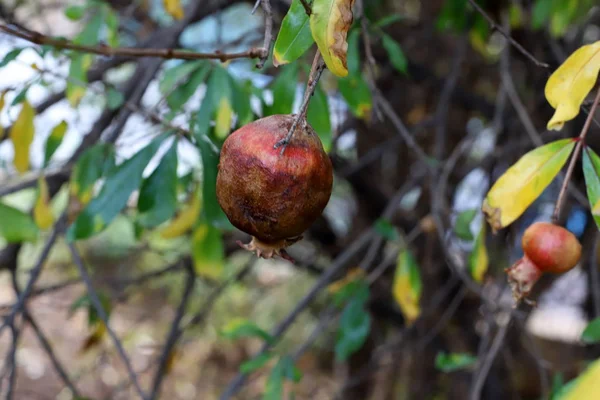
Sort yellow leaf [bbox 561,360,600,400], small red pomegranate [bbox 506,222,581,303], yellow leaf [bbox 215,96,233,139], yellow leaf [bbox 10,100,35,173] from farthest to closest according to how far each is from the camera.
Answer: yellow leaf [bbox 10,100,35,173] < yellow leaf [bbox 215,96,233,139] < small red pomegranate [bbox 506,222,581,303] < yellow leaf [bbox 561,360,600,400]

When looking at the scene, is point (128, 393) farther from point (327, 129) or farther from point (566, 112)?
point (566, 112)

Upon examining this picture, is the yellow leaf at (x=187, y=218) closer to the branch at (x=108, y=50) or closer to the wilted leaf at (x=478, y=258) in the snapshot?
the wilted leaf at (x=478, y=258)

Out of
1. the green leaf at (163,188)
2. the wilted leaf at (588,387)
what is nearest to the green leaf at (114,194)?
the green leaf at (163,188)

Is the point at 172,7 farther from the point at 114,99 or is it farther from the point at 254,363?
the point at 254,363

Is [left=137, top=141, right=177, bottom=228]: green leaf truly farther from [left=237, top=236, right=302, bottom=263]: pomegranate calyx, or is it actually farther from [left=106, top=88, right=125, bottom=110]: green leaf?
[left=237, top=236, right=302, bottom=263]: pomegranate calyx

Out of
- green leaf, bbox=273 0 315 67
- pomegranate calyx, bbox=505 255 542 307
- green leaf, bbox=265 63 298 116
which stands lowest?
pomegranate calyx, bbox=505 255 542 307

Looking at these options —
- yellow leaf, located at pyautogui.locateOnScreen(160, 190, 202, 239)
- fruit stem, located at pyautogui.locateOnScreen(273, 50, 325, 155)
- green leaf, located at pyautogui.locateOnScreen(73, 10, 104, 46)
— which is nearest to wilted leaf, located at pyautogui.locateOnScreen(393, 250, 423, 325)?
yellow leaf, located at pyautogui.locateOnScreen(160, 190, 202, 239)
